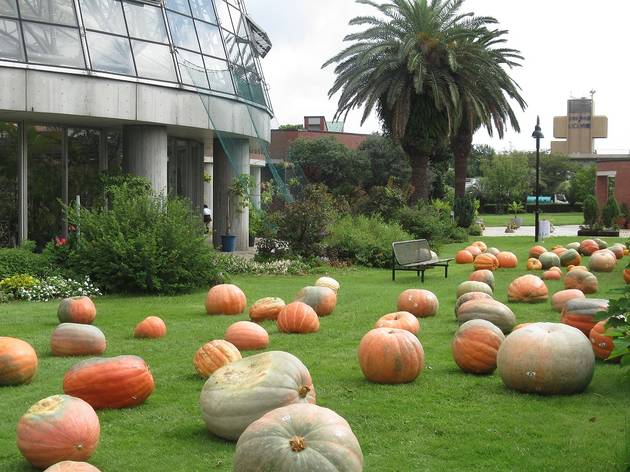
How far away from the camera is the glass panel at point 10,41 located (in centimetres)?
1731

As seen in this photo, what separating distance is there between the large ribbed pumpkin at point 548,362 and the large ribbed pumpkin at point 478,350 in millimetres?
634

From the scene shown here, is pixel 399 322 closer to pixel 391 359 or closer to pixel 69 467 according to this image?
pixel 391 359

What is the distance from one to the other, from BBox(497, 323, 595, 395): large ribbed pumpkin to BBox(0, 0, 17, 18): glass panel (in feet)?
49.4

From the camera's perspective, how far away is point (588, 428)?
590 centimetres

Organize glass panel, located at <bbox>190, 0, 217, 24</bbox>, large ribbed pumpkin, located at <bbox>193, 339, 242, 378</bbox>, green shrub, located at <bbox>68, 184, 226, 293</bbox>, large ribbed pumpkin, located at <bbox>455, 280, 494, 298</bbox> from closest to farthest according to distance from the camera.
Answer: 1. large ribbed pumpkin, located at <bbox>193, 339, 242, 378</bbox>
2. large ribbed pumpkin, located at <bbox>455, 280, 494, 298</bbox>
3. green shrub, located at <bbox>68, 184, 226, 293</bbox>
4. glass panel, located at <bbox>190, 0, 217, 24</bbox>

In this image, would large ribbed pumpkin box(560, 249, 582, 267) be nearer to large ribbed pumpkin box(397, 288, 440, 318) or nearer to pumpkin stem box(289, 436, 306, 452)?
large ribbed pumpkin box(397, 288, 440, 318)

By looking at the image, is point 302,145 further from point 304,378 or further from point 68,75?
point 304,378

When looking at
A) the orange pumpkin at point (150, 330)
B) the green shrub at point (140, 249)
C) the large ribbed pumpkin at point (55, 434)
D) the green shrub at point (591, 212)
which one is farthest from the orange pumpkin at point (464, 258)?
the large ribbed pumpkin at point (55, 434)

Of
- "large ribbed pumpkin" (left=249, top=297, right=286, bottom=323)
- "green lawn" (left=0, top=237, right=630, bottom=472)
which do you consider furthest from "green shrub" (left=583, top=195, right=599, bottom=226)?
"large ribbed pumpkin" (left=249, top=297, right=286, bottom=323)

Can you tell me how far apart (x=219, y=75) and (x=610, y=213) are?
773 inches

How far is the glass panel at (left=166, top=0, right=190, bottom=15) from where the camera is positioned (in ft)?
71.7

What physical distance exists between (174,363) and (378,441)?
3.41 metres

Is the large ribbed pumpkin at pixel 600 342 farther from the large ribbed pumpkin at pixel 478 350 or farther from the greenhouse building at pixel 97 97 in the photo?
the greenhouse building at pixel 97 97

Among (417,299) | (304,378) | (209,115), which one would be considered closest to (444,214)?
(209,115)
